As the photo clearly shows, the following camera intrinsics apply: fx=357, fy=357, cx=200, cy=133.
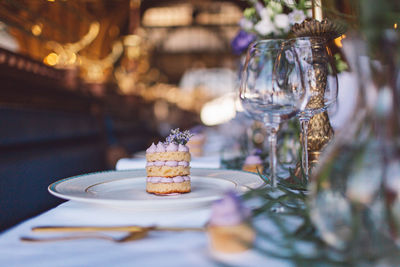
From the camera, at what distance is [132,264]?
349 millimetres

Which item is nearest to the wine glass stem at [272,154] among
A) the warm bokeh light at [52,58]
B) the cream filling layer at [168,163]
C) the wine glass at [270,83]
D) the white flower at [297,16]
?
the wine glass at [270,83]

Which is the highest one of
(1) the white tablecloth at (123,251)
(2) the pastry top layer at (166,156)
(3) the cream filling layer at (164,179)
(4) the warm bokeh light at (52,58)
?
(4) the warm bokeh light at (52,58)

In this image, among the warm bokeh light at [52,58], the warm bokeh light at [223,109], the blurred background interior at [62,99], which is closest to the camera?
the blurred background interior at [62,99]

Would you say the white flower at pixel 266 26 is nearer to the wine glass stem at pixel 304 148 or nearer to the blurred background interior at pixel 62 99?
the wine glass stem at pixel 304 148

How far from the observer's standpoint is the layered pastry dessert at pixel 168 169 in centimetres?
72

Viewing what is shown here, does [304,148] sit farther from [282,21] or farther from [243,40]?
[243,40]

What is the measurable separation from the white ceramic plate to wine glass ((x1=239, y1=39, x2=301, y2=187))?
128mm

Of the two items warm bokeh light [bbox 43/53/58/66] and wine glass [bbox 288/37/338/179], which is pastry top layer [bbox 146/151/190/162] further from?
warm bokeh light [bbox 43/53/58/66]

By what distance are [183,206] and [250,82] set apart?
0.78 ft

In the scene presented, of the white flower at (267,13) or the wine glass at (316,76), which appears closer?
the wine glass at (316,76)

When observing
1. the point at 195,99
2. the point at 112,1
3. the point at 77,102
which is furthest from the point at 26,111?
the point at 195,99

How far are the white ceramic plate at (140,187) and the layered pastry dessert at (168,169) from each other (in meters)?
0.02

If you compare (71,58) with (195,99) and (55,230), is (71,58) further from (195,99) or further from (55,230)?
(195,99)

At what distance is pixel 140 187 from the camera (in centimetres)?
80
